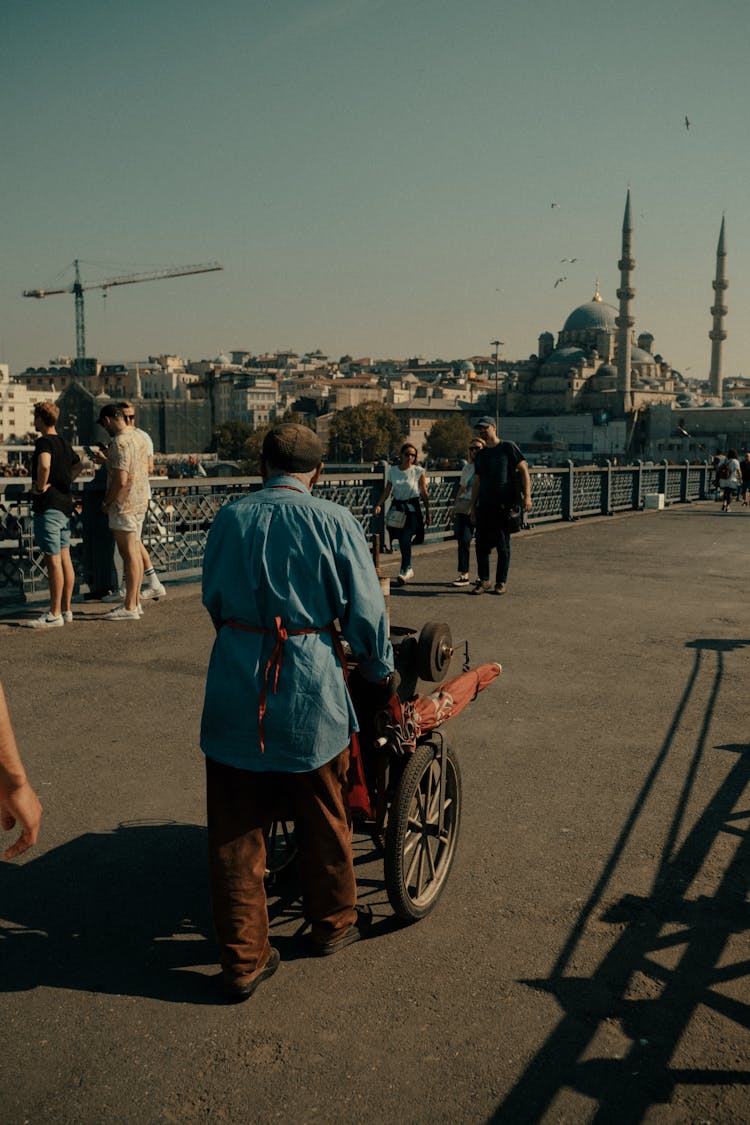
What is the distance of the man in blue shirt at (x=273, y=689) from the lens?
2893 millimetres

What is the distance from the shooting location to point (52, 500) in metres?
7.77

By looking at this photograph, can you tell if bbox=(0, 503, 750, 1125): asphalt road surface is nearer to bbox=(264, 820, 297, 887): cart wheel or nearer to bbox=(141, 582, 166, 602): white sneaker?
bbox=(264, 820, 297, 887): cart wheel

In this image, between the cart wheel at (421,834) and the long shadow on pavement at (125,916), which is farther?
the cart wheel at (421,834)

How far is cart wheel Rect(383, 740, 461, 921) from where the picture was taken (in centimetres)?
319

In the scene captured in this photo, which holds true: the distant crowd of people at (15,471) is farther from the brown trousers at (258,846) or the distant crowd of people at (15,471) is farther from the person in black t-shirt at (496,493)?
the brown trousers at (258,846)

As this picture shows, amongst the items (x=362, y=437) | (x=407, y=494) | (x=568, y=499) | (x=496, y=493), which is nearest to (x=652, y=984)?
(x=496, y=493)

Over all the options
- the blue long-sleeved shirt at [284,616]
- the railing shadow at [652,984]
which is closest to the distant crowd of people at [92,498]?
the blue long-sleeved shirt at [284,616]

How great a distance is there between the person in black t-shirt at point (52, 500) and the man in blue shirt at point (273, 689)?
513 centimetres

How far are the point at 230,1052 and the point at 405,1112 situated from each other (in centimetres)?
51

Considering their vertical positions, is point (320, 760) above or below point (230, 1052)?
above

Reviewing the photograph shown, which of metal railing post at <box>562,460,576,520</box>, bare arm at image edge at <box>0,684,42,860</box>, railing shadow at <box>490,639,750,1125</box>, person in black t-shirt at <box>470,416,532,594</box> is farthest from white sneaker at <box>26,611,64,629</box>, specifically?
metal railing post at <box>562,460,576,520</box>

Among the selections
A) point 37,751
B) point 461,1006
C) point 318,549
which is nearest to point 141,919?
point 461,1006

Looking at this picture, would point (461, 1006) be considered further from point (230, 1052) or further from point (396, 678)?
point (396, 678)

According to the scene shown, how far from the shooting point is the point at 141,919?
3377 millimetres
